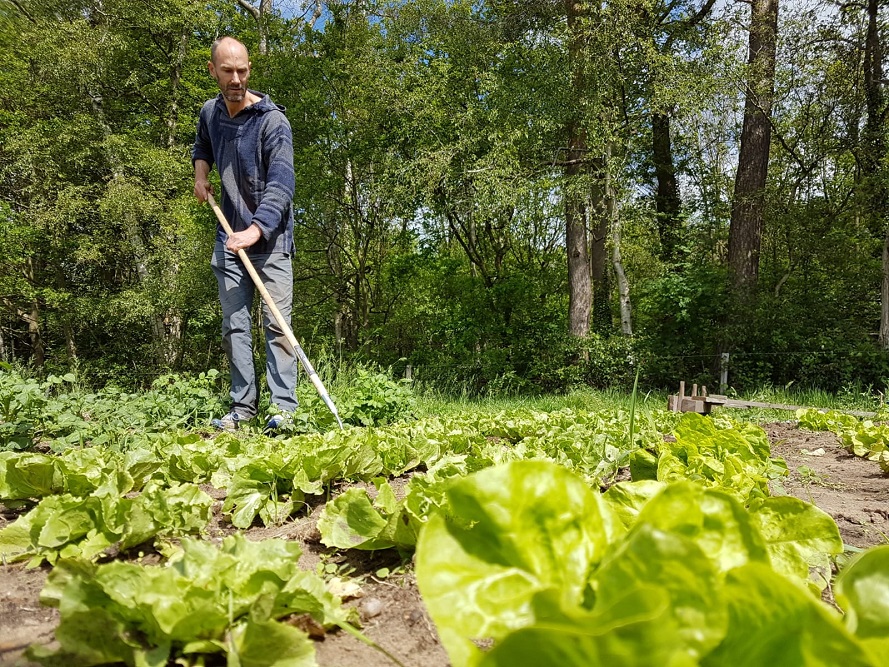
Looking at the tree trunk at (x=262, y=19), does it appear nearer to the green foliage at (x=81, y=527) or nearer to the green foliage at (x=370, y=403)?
the green foliage at (x=370, y=403)

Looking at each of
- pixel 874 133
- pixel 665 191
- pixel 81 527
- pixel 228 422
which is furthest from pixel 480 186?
pixel 81 527

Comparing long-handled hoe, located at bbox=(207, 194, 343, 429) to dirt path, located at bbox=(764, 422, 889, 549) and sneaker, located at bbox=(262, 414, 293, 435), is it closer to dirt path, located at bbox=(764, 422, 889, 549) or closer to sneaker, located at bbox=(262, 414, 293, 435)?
sneaker, located at bbox=(262, 414, 293, 435)

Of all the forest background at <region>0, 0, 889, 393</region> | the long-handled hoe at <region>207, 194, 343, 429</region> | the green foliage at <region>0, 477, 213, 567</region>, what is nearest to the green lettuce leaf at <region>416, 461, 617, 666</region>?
the green foliage at <region>0, 477, 213, 567</region>

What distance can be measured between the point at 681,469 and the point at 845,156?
14438 millimetres

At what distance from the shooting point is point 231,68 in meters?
3.99

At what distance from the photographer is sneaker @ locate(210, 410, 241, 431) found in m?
3.90

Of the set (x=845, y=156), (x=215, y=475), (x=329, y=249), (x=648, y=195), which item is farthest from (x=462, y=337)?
(x=215, y=475)

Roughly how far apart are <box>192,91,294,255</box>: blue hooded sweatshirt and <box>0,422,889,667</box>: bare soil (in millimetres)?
2846

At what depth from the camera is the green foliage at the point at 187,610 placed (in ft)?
2.64

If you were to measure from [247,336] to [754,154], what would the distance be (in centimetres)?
1198

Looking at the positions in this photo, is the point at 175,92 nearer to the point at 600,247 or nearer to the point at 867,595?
the point at 600,247

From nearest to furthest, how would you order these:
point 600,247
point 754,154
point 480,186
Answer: point 480,186, point 754,154, point 600,247

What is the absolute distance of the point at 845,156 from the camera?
12.2m

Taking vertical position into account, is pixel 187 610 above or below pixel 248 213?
below
